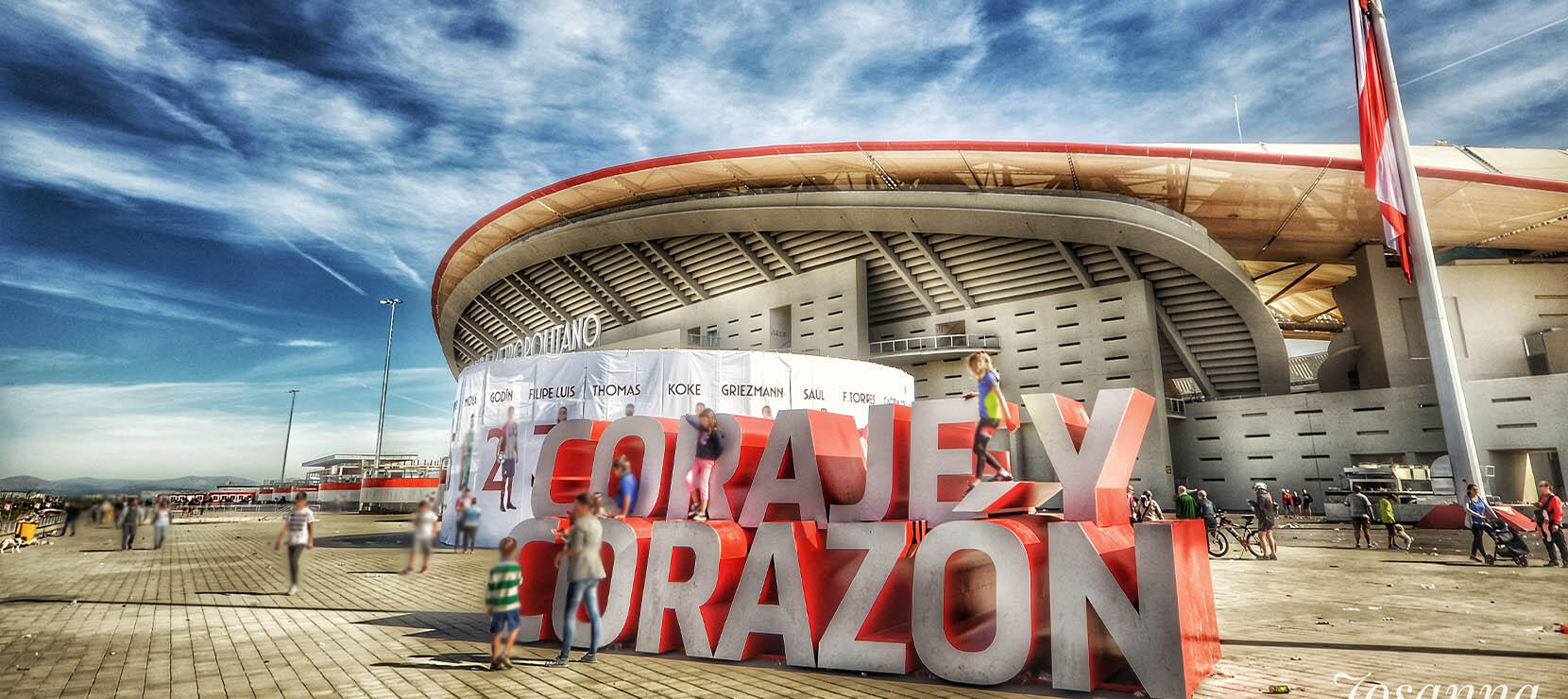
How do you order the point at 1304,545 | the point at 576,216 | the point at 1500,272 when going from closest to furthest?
the point at 1304,545 < the point at 1500,272 < the point at 576,216

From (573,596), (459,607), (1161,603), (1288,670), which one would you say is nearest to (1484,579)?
(1288,670)

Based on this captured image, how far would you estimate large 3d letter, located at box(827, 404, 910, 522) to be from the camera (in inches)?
311

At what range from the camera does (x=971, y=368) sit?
595 cm

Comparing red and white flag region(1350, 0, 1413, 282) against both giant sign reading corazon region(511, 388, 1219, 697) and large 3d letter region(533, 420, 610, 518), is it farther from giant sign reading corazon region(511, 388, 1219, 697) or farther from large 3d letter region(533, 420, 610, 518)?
large 3d letter region(533, 420, 610, 518)

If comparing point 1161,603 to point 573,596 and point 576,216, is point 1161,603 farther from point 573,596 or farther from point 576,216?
point 576,216

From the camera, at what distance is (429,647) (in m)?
8.20

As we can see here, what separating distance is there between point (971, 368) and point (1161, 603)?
9.59ft

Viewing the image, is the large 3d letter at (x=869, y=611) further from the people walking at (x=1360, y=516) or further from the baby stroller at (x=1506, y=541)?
the people walking at (x=1360, y=516)

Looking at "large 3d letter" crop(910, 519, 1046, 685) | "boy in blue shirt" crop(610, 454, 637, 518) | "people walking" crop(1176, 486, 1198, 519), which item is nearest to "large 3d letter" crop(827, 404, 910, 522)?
"large 3d letter" crop(910, 519, 1046, 685)

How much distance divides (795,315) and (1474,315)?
3364cm

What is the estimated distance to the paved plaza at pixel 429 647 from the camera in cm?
575

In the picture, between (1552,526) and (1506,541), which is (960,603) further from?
(1552,526)

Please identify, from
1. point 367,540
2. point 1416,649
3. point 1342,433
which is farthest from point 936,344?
point 367,540

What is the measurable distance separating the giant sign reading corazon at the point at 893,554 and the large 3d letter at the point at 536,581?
0.07ft
